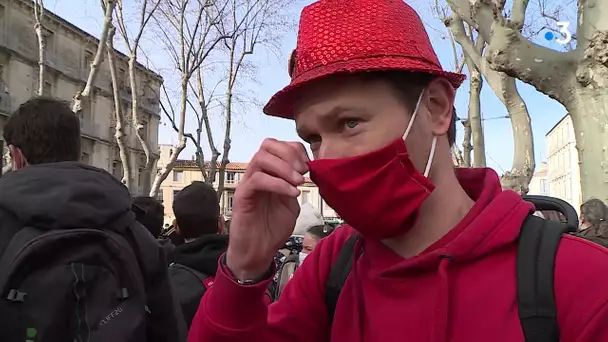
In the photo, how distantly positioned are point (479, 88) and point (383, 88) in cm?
1201

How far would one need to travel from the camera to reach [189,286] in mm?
3258

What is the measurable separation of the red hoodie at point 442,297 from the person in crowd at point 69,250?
0.98m

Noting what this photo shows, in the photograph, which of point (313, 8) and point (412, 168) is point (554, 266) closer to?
point (412, 168)

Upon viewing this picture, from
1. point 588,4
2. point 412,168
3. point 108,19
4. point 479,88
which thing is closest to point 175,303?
point 412,168

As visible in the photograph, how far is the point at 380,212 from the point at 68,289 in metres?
1.34

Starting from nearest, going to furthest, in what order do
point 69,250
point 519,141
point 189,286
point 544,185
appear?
point 69,250 → point 189,286 → point 519,141 → point 544,185

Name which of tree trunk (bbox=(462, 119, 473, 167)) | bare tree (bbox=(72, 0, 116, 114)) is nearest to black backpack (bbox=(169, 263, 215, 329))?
bare tree (bbox=(72, 0, 116, 114))

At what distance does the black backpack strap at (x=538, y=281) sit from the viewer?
104 cm

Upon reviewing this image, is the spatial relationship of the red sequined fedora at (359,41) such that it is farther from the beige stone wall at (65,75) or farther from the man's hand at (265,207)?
the beige stone wall at (65,75)

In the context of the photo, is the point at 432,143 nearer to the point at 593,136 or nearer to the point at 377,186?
the point at 377,186

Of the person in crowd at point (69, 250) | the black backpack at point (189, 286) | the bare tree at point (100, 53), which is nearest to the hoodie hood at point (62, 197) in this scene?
the person in crowd at point (69, 250)

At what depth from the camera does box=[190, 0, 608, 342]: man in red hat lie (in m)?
1.13

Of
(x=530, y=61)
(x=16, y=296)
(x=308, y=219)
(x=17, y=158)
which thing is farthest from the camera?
(x=308, y=219)

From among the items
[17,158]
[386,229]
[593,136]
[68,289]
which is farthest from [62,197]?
[593,136]
